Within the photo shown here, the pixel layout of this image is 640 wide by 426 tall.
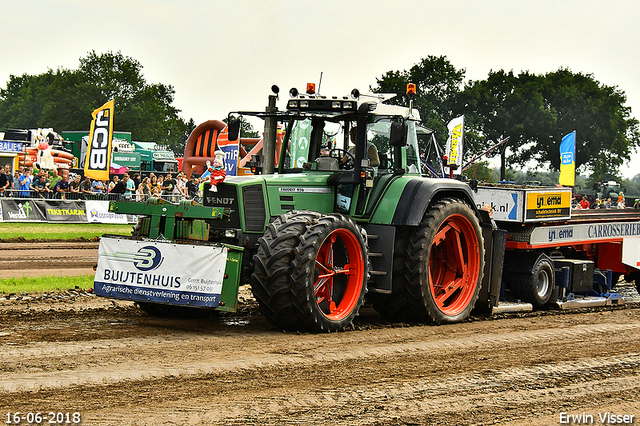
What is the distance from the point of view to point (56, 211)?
23.5m

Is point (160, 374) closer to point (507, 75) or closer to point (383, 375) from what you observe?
point (383, 375)

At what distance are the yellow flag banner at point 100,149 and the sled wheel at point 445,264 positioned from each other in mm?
15610

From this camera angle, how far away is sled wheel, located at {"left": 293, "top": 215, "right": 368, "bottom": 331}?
294 inches

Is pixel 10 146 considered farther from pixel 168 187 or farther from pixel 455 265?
pixel 455 265

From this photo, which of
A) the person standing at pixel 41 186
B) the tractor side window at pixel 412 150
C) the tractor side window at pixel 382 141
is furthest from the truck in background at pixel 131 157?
the tractor side window at pixel 382 141

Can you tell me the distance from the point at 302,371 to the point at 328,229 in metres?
1.89

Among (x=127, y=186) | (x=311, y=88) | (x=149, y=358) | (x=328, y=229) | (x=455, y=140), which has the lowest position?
(x=149, y=358)

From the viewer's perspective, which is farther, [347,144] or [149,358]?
[347,144]

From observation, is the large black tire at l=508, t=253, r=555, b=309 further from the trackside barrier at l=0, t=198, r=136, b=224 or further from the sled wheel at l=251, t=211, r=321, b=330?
the trackside barrier at l=0, t=198, r=136, b=224

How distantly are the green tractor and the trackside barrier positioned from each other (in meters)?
15.3

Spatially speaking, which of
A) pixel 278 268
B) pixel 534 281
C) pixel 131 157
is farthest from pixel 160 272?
pixel 131 157

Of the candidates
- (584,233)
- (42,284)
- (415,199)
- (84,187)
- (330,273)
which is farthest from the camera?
(84,187)

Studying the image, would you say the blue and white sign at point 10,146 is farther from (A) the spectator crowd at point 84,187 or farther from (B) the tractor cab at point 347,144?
(B) the tractor cab at point 347,144

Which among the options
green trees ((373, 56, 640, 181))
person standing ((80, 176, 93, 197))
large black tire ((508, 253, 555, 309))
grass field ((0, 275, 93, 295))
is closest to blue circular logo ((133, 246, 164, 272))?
grass field ((0, 275, 93, 295))
